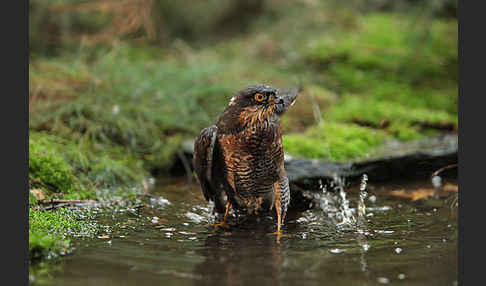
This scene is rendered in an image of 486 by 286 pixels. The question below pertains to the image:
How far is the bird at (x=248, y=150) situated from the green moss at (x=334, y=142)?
1415mm

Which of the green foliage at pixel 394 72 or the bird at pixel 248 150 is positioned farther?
the green foliage at pixel 394 72

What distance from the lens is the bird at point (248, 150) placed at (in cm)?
431

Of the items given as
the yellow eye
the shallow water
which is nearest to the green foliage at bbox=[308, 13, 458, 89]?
the shallow water

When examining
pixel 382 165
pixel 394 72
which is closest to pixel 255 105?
pixel 382 165

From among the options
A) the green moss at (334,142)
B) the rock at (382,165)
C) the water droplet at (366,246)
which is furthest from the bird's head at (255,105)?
the green moss at (334,142)

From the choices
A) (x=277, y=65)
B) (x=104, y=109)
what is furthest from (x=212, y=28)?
(x=104, y=109)

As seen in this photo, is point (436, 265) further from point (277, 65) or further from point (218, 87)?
point (277, 65)

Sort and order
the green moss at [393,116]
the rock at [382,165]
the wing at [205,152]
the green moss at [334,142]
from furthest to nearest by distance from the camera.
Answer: the green moss at [393,116] < the green moss at [334,142] < the rock at [382,165] < the wing at [205,152]

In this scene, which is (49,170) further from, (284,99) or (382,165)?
(382,165)

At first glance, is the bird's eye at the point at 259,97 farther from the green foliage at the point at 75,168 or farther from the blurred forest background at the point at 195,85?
the green foliage at the point at 75,168

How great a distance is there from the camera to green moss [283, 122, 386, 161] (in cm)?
603

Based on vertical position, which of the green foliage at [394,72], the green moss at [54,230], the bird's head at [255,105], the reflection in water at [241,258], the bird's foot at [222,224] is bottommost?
the reflection in water at [241,258]

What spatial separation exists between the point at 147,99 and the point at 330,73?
12.2 ft

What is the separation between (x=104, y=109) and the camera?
6.75 metres
